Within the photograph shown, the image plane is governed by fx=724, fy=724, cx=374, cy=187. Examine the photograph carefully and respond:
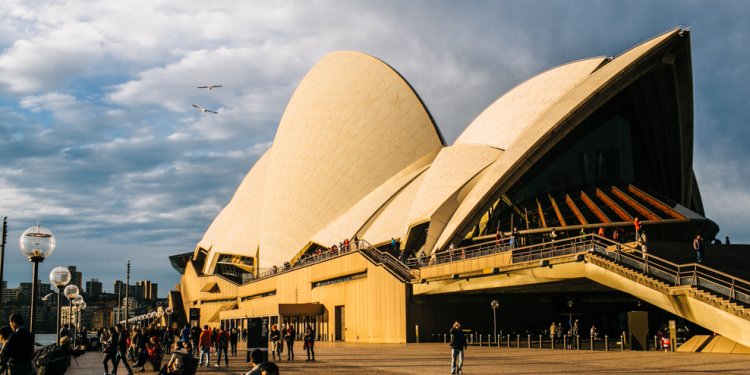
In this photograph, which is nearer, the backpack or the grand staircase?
the grand staircase

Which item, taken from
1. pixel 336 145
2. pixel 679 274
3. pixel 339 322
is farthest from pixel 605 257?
pixel 336 145

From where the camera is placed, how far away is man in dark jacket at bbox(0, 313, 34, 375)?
28.2 feet

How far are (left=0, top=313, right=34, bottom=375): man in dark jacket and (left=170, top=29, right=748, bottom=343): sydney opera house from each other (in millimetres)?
17361

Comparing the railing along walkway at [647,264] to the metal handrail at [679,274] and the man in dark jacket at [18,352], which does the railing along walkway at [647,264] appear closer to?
the metal handrail at [679,274]

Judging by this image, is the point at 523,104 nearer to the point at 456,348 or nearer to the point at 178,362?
the point at 456,348

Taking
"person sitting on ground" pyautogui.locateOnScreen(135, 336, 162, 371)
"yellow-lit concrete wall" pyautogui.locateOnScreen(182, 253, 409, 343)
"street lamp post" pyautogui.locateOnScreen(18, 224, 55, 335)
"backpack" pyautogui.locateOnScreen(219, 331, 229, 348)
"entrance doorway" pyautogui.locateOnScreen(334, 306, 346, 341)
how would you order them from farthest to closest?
"entrance doorway" pyautogui.locateOnScreen(334, 306, 346, 341) < "yellow-lit concrete wall" pyautogui.locateOnScreen(182, 253, 409, 343) < "backpack" pyautogui.locateOnScreen(219, 331, 229, 348) < "person sitting on ground" pyautogui.locateOnScreen(135, 336, 162, 371) < "street lamp post" pyautogui.locateOnScreen(18, 224, 55, 335)

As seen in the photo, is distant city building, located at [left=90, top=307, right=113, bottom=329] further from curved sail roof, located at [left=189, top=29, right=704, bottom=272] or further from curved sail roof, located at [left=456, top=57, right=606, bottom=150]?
curved sail roof, located at [left=456, top=57, right=606, bottom=150]

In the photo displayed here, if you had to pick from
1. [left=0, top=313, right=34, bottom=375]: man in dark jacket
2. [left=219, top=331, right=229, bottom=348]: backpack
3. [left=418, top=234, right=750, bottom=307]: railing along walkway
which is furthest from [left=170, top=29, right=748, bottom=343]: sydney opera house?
[left=0, top=313, right=34, bottom=375]: man in dark jacket

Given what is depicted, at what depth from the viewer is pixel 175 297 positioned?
268 feet

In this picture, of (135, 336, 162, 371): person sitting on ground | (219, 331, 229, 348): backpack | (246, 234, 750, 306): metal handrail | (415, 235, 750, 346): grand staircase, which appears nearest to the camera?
(135, 336, 162, 371): person sitting on ground

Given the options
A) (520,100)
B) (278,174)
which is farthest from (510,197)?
(278,174)

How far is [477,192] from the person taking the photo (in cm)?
3416

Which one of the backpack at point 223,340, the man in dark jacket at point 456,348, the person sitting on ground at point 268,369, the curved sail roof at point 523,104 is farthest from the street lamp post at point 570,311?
the person sitting on ground at point 268,369

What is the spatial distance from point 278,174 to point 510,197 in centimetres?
2649
